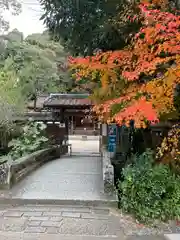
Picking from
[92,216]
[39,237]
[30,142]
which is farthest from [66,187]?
[30,142]

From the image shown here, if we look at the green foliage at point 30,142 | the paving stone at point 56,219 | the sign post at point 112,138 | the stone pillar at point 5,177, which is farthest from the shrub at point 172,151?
the sign post at point 112,138

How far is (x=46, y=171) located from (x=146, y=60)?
5479 millimetres

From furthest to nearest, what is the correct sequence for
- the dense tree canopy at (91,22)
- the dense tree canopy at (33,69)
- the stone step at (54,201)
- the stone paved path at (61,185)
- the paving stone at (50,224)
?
the dense tree canopy at (33,69) < the dense tree canopy at (91,22) < the stone paved path at (61,185) < the stone step at (54,201) < the paving stone at (50,224)

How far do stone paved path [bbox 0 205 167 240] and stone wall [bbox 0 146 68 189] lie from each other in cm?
90

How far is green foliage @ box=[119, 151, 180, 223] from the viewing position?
5844mm

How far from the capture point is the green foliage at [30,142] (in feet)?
41.8

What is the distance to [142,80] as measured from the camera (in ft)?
24.9

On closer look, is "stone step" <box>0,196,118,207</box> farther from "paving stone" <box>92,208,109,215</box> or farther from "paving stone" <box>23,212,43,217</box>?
"paving stone" <box>23,212,43,217</box>

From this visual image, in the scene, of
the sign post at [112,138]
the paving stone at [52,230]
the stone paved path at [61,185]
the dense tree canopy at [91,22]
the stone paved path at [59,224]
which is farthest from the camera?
the sign post at [112,138]

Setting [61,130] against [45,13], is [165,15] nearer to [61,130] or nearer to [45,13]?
[45,13]

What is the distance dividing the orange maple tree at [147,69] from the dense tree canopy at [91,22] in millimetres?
1091

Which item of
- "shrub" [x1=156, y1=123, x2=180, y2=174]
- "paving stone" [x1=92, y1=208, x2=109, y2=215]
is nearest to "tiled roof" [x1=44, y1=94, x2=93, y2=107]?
"shrub" [x1=156, y1=123, x2=180, y2=174]

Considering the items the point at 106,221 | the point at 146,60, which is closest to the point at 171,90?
the point at 146,60

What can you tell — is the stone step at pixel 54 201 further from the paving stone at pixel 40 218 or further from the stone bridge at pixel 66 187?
the paving stone at pixel 40 218
